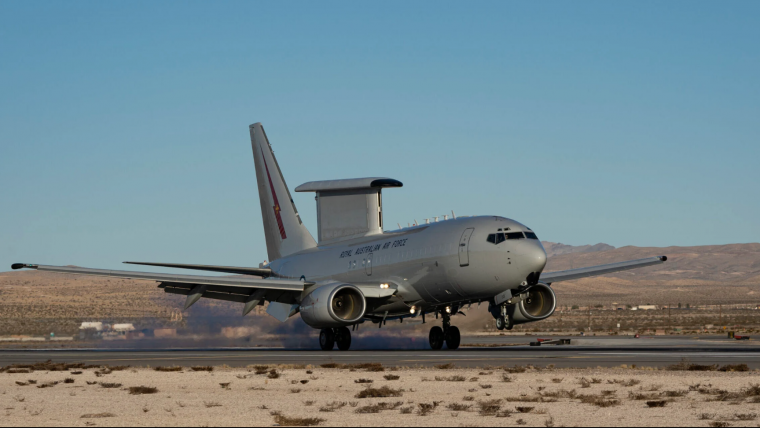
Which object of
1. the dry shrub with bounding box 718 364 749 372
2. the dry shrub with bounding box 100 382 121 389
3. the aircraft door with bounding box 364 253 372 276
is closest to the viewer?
the dry shrub with bounding box 100 382 121 389

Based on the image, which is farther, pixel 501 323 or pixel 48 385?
pixel 501 323

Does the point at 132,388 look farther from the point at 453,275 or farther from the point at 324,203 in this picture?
the point at 324,203

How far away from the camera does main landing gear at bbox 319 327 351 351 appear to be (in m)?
41.9

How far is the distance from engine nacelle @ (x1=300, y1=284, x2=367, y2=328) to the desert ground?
1265cm

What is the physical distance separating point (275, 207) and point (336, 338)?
13049mm

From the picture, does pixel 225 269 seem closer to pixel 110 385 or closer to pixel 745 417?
pixel 110 385

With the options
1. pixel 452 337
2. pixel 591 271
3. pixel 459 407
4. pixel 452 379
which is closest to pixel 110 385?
pixel 452 379

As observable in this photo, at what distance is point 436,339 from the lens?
39375mm

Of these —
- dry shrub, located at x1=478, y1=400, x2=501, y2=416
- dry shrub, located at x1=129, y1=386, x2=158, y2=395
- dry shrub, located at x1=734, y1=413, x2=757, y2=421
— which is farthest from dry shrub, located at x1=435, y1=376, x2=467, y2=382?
dry shrub, located at x1=734, y1=413, x2=757, y2=421

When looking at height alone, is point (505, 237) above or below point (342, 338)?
above

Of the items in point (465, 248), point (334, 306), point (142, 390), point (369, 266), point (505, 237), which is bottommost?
point (142, 390)

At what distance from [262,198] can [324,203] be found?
6.67 metres

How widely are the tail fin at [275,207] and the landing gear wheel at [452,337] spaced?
41.8ft

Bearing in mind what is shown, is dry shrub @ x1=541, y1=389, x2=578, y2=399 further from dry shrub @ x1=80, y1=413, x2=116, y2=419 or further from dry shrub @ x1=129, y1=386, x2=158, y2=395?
dry shrub @ x1=129, y1=386, x2=158, y2=395
